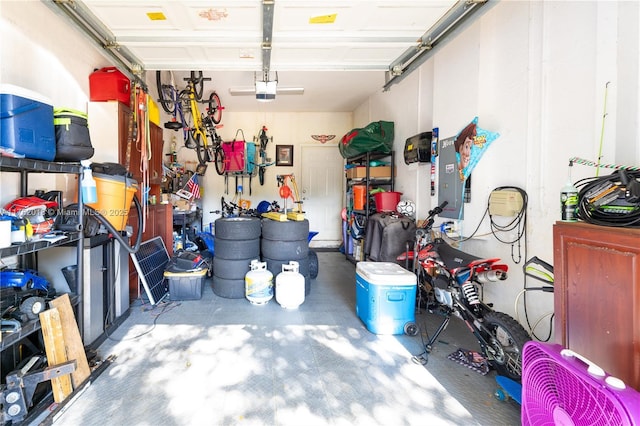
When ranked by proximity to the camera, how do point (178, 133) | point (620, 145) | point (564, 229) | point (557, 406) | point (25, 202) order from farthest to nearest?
1. point (178, 133)
2. point (25, 202)
3. point (620, 145)
4. point (564, 229)
5. point (557, 406)

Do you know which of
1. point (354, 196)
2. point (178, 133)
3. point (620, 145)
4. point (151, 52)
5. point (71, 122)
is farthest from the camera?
point (178, 133)

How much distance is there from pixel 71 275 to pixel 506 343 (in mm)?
2900

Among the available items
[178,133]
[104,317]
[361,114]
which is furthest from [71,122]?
[361,114]

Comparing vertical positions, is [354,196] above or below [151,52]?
below

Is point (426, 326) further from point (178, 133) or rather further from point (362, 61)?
point (178, 133)

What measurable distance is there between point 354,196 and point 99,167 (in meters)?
3.45

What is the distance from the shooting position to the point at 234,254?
3.18 metres

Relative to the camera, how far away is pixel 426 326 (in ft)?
8.56

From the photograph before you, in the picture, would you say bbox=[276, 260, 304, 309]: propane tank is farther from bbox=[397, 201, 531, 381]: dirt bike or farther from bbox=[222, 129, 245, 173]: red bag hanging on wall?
bbox=[222, 129, 245, 173]: red bag hanging on wall

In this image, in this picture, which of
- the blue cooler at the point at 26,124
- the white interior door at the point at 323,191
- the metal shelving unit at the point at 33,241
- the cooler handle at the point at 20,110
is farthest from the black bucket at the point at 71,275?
the white interior door at the point at 323,191

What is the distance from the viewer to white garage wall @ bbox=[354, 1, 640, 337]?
1.57m

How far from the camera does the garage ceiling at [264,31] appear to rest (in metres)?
1.88

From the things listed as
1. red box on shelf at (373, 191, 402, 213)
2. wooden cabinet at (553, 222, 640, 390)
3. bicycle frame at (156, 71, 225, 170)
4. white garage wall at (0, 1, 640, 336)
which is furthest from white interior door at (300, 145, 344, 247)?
wooden cabinet at (553, 222, 640, 390)

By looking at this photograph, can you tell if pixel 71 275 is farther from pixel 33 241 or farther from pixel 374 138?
pixel 374 138
